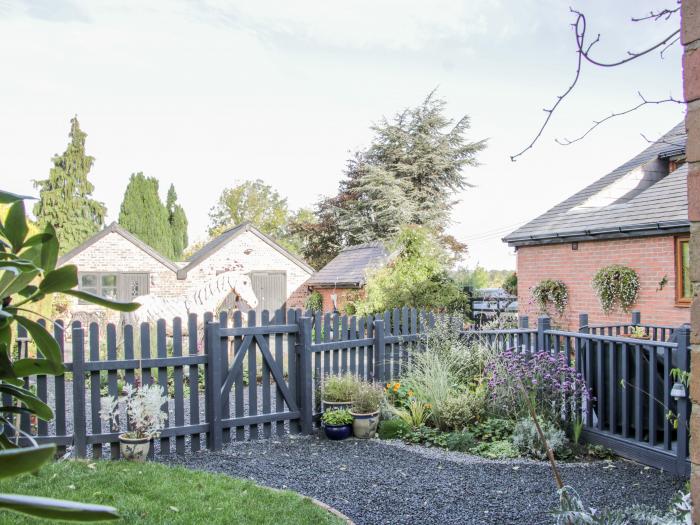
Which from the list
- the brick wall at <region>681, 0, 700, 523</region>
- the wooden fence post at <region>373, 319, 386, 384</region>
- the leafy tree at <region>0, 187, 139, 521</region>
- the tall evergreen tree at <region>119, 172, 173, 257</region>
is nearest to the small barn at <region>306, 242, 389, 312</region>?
the wooden fence post at <region>373, 319, 386, 384</region>

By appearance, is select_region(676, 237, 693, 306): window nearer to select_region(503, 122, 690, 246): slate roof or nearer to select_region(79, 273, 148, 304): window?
select_region(503, 122, 690, 246): slate roof

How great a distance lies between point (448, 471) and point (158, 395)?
110 inches

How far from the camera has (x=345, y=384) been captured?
6758mm

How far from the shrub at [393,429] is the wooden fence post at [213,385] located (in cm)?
174

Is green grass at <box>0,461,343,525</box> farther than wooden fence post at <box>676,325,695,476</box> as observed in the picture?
No

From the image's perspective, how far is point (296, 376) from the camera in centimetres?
670

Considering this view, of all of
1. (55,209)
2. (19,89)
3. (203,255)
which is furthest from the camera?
(55,209)

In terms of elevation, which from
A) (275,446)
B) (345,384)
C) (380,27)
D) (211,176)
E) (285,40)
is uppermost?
(211,176)

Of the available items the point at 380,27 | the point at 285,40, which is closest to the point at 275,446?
the point at 380,27

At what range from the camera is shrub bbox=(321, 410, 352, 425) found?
20.6 ft

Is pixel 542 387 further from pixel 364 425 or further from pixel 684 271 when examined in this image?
pixel 684 271

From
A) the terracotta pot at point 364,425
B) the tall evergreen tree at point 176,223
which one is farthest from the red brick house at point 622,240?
the tall evergreen tree at point 176,223

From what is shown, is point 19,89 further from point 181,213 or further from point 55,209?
point 181,213

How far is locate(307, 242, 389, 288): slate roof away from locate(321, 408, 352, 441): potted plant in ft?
39.6
